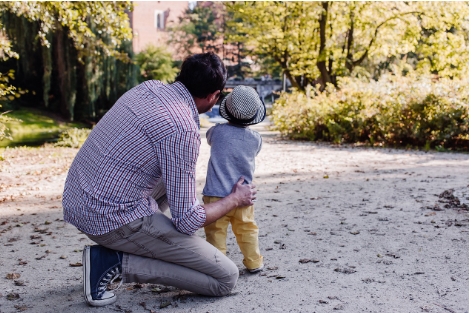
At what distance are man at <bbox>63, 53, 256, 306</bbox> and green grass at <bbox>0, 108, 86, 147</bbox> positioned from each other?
1471 cm

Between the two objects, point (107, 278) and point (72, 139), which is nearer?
point (107, 278)

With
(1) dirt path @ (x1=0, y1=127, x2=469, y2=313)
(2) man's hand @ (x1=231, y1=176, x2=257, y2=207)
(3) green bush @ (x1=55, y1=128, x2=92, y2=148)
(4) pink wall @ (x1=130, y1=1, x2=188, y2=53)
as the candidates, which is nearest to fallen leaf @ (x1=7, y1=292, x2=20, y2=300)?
(1) dirt path @ (x1=0, y1=127, x2=469, y2=313)

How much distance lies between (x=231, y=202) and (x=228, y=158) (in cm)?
54

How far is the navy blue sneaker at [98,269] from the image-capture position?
3.34 meters

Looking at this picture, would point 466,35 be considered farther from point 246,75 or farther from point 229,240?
point 246,75

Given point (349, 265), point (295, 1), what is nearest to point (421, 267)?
point (349, 265)

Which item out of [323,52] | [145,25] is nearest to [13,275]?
[323,52]

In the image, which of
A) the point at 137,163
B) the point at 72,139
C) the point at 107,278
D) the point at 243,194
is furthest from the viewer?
the point at 72,139

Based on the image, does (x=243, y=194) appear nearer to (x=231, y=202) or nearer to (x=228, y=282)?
(x=231, y=202)

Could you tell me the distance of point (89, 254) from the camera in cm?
336

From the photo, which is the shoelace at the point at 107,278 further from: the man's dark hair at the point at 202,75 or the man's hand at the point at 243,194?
the man's dark hair at the point at 202,75

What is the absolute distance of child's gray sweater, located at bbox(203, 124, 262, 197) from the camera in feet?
12.8

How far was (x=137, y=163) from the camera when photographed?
316 cm


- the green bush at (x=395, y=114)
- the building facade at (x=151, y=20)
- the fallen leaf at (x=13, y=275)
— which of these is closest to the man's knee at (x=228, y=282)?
the fallen leaf at (x=13, y=275)
